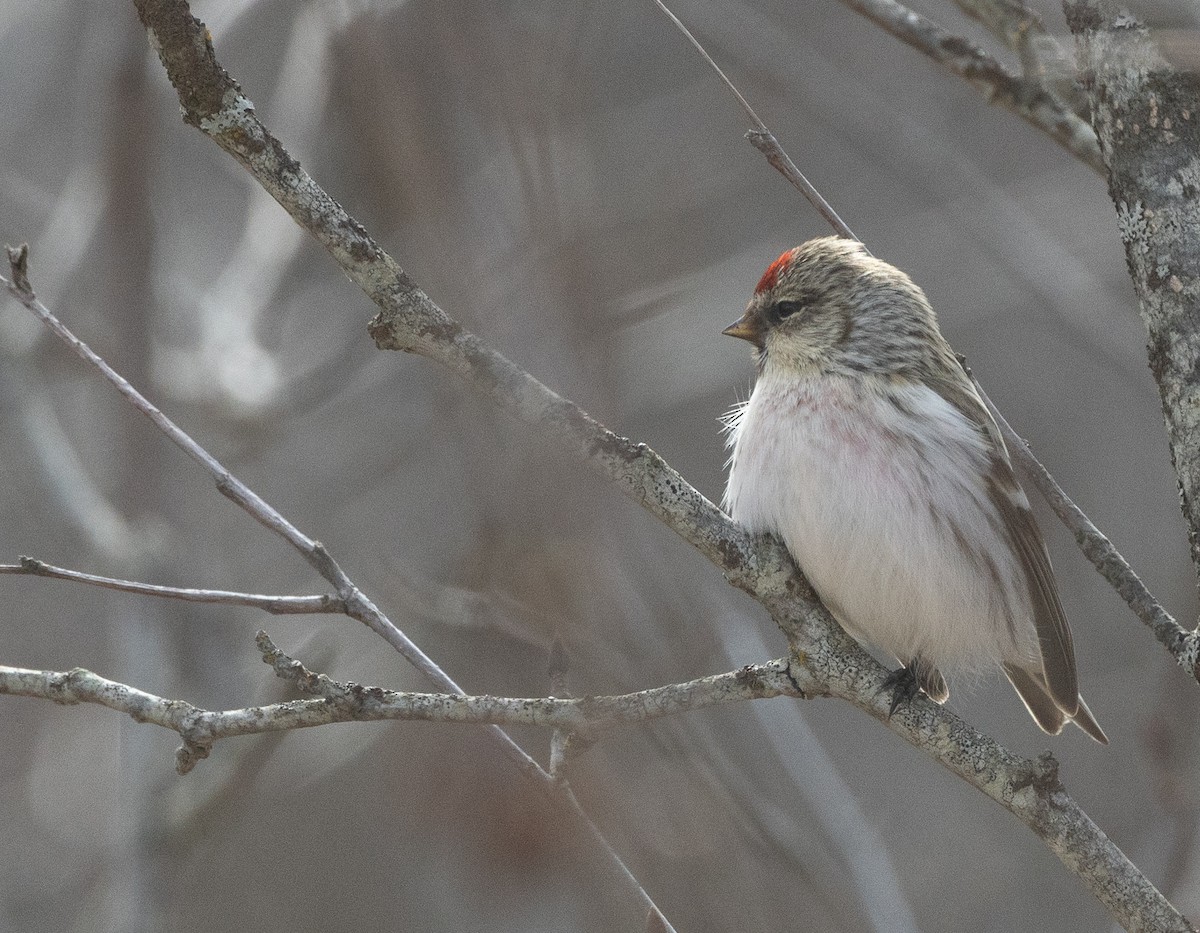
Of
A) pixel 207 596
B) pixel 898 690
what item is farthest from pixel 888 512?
pixel 207 596

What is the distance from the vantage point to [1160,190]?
2574 mm

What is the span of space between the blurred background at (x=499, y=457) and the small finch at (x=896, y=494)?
44 centimetres

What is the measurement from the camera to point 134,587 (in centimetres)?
240

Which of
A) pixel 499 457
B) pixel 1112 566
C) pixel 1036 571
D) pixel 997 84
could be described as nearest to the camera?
pixel 1112 566

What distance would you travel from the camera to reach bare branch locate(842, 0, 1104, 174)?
10.3 ft

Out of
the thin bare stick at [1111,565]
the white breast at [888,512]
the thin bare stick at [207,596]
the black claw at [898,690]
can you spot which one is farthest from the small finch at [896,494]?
the thin bare stick at [207,596]

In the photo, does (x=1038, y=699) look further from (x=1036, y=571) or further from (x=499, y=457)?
(x=499, y=457)

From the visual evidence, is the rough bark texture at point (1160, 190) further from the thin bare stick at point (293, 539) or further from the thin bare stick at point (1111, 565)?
the thin bare stick at point (293, 539)

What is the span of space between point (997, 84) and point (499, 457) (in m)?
1.51

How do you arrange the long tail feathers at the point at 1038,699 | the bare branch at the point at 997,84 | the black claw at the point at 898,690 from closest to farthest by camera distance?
the black claw at the point at 898,690
the bare branch at the point at 997,84
the long tail feathers at the point at 1038,699

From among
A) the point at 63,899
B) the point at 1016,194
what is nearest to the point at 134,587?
the point at 63,899

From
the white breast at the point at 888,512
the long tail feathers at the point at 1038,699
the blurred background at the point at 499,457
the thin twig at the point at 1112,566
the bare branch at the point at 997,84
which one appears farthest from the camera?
the long tail feathers at the point at 1038,699

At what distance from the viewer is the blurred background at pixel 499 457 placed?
3750 millimetres

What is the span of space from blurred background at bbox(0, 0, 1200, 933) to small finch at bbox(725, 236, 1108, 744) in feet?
1.43
